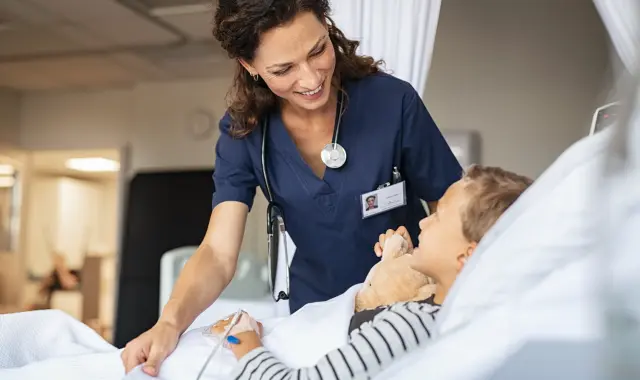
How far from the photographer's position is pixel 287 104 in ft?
4.65

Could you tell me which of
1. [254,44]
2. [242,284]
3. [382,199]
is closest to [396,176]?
[382,199]

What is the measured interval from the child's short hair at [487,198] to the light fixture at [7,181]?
470 centimetres

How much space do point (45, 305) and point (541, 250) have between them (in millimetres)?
5088

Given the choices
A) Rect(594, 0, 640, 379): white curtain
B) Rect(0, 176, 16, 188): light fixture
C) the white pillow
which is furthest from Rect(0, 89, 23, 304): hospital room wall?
Rect(594, 0, 640, 379): white curtain

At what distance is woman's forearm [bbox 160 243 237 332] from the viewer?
1072 mm

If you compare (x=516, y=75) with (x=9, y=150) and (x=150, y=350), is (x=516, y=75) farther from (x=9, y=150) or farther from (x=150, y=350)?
(x=9, y=150)

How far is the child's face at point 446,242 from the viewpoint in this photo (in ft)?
→ 2.93

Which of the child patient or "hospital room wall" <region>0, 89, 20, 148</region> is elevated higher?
"hospital room wall" <region>0, 89, 20, 148</region>

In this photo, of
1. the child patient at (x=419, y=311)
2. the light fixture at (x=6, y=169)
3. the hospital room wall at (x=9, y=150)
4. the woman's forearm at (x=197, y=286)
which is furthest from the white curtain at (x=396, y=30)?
the light fixture at (x=6, y=169)

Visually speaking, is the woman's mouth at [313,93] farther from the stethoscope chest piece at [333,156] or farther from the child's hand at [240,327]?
the child's hand at [240,327]

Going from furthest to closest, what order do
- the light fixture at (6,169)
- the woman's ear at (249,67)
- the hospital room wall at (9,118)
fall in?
the light fixture at (6,169)
the hospital room wall at (9,118)
the woman's ear at (249,67)

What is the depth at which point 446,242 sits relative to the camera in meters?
0.90

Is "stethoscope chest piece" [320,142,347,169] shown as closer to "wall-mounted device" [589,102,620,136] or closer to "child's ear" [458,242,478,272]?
"child's ear" [458,242,478,272]

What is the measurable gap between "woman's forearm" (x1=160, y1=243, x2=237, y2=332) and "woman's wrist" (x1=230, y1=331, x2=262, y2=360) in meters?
0.15
